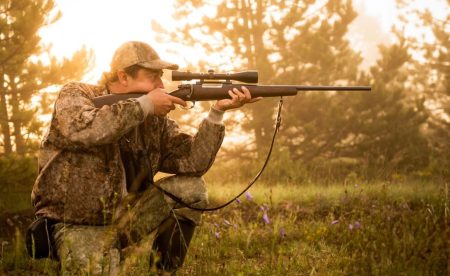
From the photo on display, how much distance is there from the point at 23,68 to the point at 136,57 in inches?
207

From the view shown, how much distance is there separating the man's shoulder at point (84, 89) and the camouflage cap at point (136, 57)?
0.20m

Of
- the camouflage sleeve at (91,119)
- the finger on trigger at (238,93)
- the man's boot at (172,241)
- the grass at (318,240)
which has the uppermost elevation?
the finger on trigger at (238,93)

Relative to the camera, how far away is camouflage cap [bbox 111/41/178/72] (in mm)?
3574

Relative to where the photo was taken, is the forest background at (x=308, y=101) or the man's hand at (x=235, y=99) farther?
the forest background at (x=308, y=101)

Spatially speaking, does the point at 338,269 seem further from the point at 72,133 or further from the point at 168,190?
the point at 72,133

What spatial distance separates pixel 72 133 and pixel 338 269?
2.49m

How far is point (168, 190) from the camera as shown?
12.1 feet

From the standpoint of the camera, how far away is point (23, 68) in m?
7.98

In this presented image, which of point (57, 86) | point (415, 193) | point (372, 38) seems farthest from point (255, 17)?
point (372, 38)

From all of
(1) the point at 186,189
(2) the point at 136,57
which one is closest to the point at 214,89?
(2) the point at 136,57

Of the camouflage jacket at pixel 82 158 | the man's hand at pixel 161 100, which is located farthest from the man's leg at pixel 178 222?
the man's hand at pixel 161 100

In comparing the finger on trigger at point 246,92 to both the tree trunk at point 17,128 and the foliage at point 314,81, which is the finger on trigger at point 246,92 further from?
the foliage at point 314,81

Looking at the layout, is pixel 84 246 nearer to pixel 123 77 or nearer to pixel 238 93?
pixel 123 77

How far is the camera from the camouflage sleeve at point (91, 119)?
3152mm
